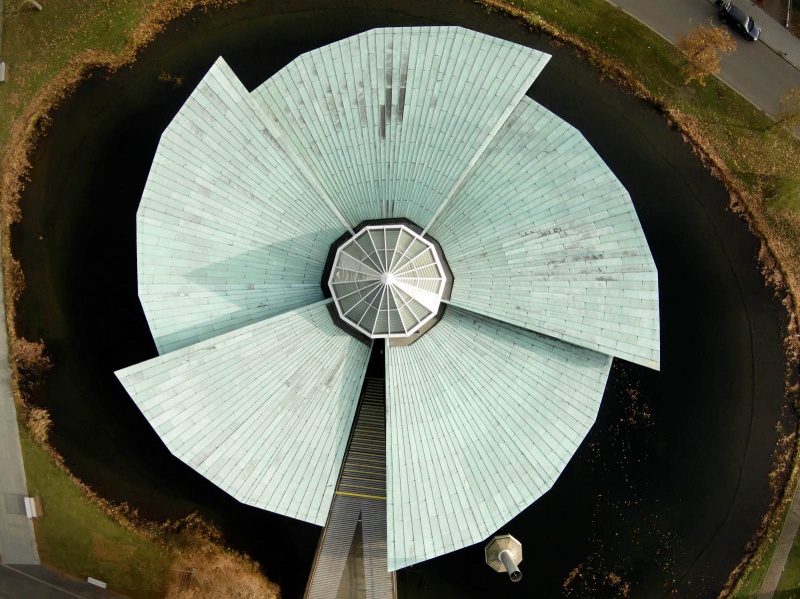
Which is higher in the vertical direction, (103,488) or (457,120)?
(457,120)

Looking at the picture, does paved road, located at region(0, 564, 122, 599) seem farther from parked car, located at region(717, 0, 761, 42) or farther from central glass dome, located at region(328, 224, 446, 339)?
parked car, located at region(717, 0, 761, 42)

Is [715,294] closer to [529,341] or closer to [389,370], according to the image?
[529,341]

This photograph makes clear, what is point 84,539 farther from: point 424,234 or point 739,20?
point 739,20

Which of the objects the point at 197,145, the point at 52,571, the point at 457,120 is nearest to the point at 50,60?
the point at 197,145

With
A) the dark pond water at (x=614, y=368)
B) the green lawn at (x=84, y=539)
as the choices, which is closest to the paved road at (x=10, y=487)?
the green lawn at (x=84, y=539)

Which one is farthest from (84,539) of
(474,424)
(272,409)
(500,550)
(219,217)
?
(474,424)

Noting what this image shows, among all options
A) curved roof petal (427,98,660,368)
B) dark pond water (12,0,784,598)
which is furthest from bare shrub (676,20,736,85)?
curved roof petal (427,98,660,368)

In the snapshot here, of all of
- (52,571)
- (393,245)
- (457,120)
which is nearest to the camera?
(393,245)
